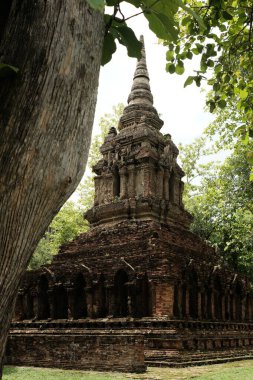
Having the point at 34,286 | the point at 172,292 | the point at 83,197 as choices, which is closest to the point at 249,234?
the point at 172,292

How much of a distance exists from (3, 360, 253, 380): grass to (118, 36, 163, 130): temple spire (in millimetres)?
11794

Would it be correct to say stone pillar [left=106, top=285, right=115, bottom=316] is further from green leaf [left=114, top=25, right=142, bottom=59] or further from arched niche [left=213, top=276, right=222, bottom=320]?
green leaf [left=114, top=25, right=142, bottom=59]

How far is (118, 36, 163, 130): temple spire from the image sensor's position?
782 inches

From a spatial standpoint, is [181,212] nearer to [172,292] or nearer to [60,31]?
[172,292]

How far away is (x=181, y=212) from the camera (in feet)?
59.6

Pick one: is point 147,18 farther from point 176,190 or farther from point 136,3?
point 176,190

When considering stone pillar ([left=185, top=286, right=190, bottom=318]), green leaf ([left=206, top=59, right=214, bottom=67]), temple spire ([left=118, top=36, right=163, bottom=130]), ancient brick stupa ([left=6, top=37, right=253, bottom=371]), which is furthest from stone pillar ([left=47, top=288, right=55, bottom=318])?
green leaf ([left=206, top=59, right=214, bottom=67])

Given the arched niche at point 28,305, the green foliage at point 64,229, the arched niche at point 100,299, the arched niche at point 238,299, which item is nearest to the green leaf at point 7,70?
the arched niche at point 100,299

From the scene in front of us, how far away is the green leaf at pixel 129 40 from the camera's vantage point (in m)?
1.62

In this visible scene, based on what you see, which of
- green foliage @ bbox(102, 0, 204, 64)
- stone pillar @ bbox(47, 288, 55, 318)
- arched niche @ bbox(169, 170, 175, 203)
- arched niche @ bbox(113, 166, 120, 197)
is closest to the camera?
green foliage @ bbox(102, 0, 204, 64)

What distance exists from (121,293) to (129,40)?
44.5 ft

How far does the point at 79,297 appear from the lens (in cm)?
1594

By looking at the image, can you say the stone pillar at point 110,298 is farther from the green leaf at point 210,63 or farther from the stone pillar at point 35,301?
the green leaf at point 210,63

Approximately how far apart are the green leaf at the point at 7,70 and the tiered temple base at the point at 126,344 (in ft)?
29.9
